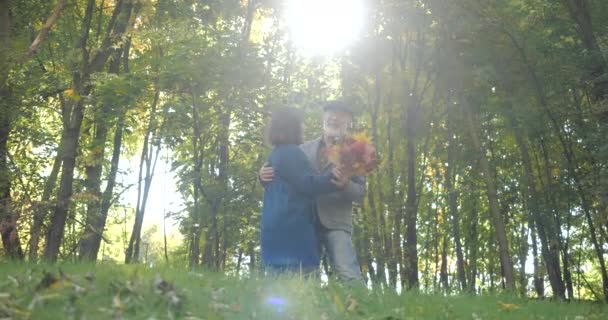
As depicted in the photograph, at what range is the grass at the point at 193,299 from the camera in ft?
12.1

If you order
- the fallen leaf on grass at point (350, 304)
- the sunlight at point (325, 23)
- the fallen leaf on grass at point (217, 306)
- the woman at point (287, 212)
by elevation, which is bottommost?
the fallen leaf on grass at point (217, 306)

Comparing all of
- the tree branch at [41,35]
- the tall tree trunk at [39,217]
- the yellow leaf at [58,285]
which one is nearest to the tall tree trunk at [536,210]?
the tree branch at [41,35]

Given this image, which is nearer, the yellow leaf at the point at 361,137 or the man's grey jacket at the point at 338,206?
the yellow leaf at the point at 361,137

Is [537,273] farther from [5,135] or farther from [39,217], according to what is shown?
[5,135]

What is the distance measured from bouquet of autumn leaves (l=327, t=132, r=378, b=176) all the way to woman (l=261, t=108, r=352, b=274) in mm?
264

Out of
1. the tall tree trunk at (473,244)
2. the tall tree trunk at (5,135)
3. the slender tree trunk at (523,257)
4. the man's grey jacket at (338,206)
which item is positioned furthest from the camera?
the tall tree trunk at (473,244)

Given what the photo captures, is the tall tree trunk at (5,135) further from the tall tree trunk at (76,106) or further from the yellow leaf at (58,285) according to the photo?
the yellow leaf at (58,285)

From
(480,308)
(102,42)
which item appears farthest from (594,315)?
(102,42)

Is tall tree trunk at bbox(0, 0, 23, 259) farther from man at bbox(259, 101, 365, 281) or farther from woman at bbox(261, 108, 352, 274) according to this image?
man at bbox(259, 101, 365, 281)

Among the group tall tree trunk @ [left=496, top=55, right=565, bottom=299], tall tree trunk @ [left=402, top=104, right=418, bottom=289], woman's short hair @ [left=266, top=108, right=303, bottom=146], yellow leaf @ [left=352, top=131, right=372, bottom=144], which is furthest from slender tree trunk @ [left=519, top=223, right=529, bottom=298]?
woman's short hair @ [left=266, top=108, right=303, bottom=146]

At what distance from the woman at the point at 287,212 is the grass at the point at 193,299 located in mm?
474

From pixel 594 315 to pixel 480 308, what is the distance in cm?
143

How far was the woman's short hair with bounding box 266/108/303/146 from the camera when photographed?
5723mm

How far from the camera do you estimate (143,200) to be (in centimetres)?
2019
